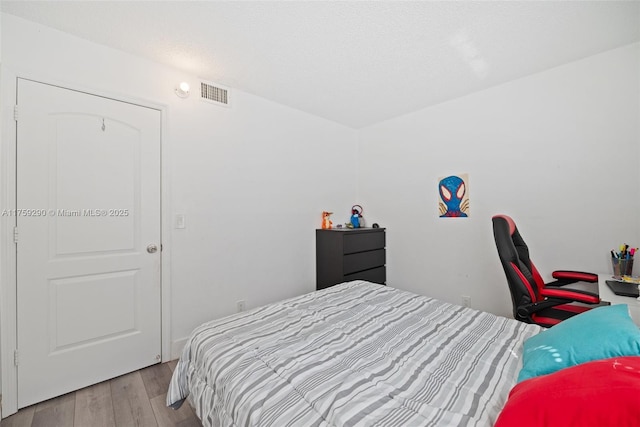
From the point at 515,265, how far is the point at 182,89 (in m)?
2.85

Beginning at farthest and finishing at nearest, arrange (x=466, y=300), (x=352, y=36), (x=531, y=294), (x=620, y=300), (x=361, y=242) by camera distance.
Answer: (x=361, y=242)
(x=466, y=300)
(x=352, y=36)
(x=531, y=294)
(x=620, y=300)

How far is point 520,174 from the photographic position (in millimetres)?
2414

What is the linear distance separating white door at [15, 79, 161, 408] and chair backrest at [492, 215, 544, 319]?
2558mm

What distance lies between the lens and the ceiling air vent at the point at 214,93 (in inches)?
94.2

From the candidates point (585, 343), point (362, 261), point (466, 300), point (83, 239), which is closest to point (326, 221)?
point (362, 261)

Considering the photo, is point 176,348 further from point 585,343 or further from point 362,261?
point 585,343

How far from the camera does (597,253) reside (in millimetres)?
2068

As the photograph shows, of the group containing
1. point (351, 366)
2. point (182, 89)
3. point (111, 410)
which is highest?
point (182, 89)

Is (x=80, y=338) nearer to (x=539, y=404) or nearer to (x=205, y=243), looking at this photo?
(x=205, y=243)

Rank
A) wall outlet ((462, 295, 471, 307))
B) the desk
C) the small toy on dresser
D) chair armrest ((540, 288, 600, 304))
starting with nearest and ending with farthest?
the desk < chair armrest ((540, 288, 600, 304)) < wall outlet ((462, 295, 471, 307)) < the small toy on dresser

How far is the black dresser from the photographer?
9.70 feet

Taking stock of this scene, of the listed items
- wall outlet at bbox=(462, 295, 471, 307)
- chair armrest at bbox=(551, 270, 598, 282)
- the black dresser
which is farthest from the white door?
chair armrest at bbox=(551, 270, 598, 282)

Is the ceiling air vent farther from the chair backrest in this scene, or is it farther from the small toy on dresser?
the chair backrest

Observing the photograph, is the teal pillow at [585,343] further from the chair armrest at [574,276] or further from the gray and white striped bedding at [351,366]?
the chair armrest at [574,276]
